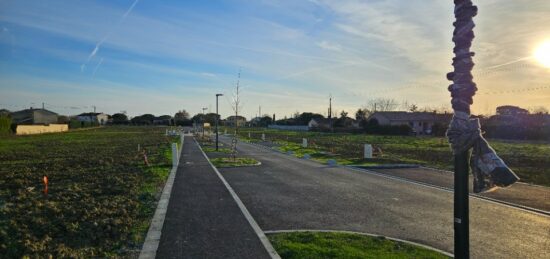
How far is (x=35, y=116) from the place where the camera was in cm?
10344

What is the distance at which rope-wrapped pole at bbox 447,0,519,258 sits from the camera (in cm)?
364

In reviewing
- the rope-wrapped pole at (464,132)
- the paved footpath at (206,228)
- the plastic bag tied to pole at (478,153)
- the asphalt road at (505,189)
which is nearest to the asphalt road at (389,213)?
the paved footpath at (206,228)

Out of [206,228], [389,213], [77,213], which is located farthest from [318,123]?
[206,228]

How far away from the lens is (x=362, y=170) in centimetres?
1850

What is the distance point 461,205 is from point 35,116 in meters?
117

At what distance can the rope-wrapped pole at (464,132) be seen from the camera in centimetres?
364

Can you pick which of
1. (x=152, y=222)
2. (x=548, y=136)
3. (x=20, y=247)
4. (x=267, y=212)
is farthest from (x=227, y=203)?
(x=548, y=136)

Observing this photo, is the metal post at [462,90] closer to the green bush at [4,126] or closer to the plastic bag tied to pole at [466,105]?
the plastic bag tied to pole at [466,105]

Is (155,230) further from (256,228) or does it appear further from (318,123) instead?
(318,123)

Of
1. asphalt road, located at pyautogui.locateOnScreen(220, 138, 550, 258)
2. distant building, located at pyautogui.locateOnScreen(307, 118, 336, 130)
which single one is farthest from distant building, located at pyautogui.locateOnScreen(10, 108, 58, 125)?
asphalt road, located at pyautogui.locateOnScreen(220, 138, 550, 258)

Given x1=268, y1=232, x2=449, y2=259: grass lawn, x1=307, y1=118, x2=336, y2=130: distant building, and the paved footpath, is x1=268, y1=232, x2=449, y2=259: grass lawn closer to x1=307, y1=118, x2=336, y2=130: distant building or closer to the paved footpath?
the paved footpath

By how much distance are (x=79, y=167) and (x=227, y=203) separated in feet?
34.9

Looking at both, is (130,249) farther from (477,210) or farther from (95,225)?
(477,210)

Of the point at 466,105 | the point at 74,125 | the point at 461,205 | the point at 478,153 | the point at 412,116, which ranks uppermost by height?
the point at 412,116
